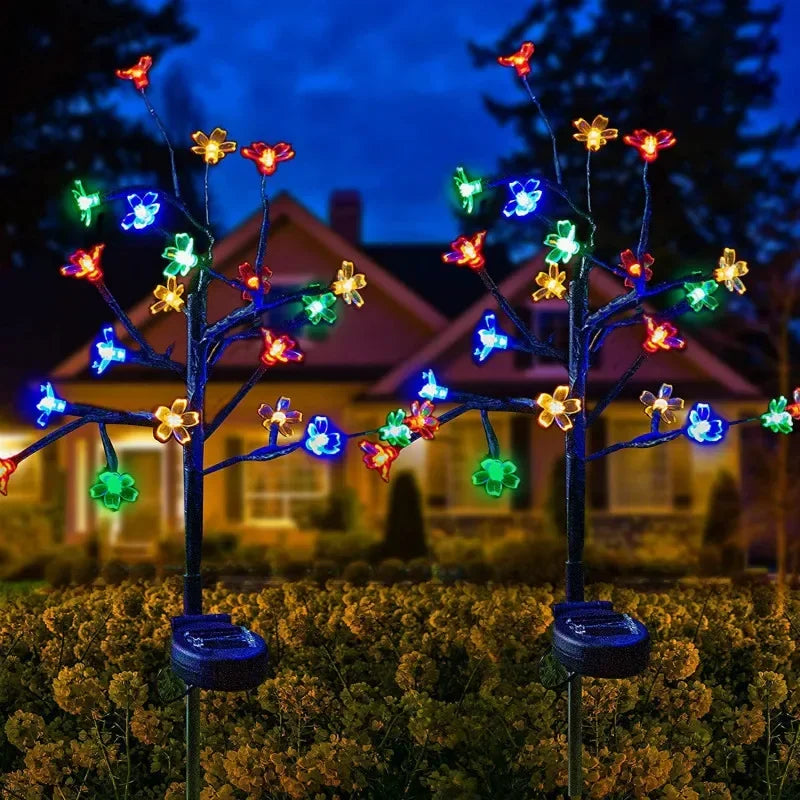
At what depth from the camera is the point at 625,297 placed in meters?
4.70

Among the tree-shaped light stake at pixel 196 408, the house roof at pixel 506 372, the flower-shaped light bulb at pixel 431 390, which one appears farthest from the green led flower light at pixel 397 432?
the house roof at pixel 506 372

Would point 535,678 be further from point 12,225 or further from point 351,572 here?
point 12,225

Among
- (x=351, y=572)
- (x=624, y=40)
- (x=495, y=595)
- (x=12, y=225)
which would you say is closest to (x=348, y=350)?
(x=12, y=225)

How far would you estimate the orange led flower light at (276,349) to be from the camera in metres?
4.52

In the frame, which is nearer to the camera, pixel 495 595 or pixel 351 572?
pixel 495 595

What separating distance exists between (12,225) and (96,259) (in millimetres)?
20588

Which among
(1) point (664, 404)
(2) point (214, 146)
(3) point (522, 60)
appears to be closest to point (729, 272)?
(1) point (664, 404)

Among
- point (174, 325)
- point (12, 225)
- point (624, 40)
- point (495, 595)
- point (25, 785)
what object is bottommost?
point (25, 785)

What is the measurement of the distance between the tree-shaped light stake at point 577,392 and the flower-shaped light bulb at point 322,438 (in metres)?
0.15

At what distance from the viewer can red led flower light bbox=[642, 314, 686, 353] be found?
4.56 metres

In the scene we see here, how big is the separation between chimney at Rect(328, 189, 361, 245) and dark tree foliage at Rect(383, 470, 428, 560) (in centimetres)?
770

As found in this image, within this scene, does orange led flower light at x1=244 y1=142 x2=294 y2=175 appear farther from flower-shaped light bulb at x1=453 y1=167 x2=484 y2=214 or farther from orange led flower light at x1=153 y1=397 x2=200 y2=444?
orange led flower light at x1=153 y1=397 x2=200 y2=444

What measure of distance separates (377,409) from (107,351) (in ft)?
49.3

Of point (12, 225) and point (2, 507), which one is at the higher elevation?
point (12, 225)
